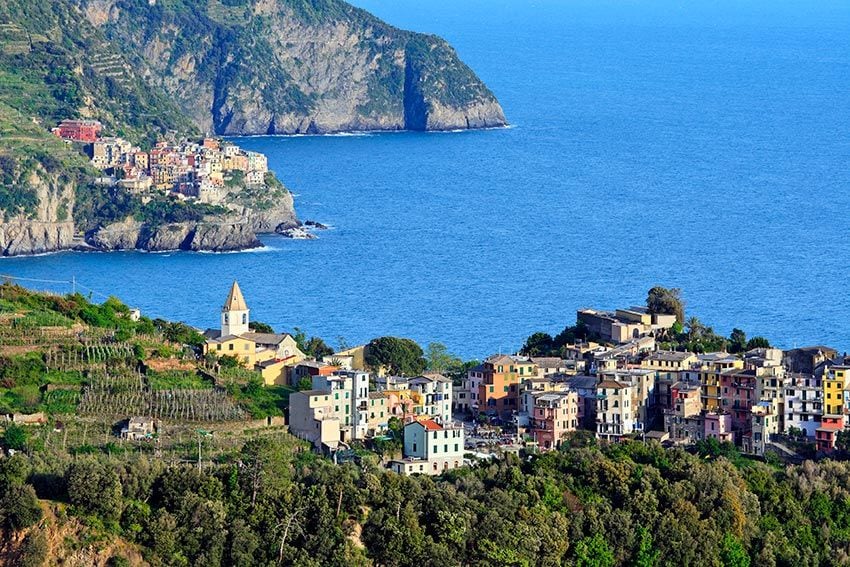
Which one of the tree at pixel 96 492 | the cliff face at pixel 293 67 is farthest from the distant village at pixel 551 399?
the cliff face at pixel 293 67

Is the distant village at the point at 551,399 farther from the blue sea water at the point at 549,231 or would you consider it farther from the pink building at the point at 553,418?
the blue sea water at the point at 549,231

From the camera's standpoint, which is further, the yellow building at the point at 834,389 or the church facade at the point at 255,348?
the church facade at the point at 255,348

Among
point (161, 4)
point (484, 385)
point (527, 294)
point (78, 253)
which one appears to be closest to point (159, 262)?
point (78, 253)

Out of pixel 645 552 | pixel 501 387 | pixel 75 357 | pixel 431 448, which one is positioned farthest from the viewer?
pixel 501 387

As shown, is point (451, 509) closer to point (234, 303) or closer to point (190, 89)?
point (234, 303)

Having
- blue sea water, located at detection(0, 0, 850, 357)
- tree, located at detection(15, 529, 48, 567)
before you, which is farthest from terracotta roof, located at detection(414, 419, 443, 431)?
blue sea water, located at detection(0, 0, 850, 357)

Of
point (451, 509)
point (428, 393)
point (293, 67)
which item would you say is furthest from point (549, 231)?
point (293, 67)

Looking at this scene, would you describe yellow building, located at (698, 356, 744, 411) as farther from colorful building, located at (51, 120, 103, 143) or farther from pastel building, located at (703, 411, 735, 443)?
colorful building, located at (51, 120, 103, 143)
